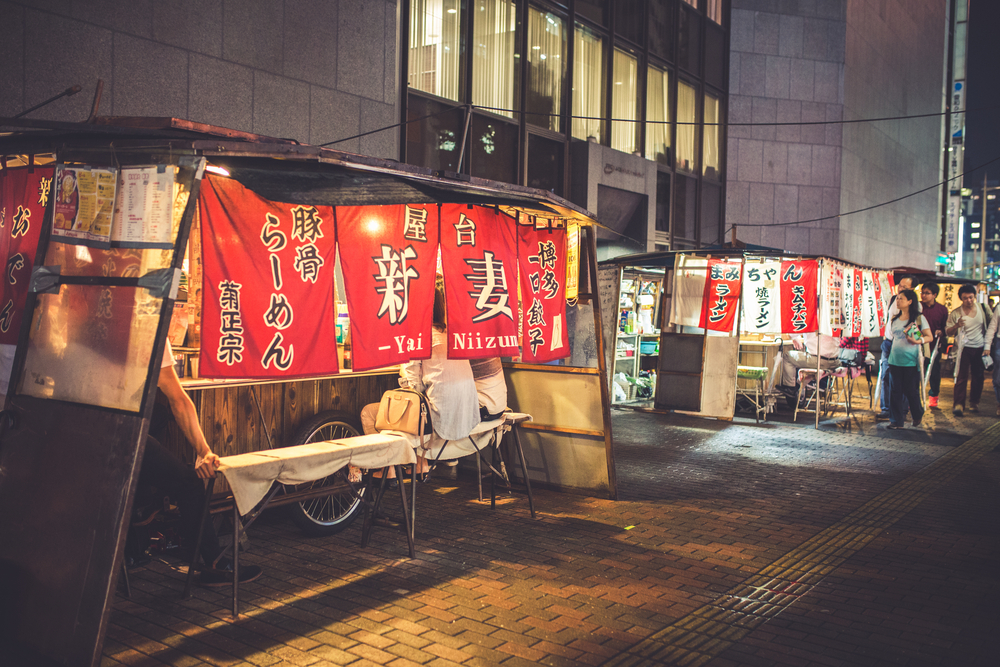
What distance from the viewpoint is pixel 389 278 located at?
634 centimetres

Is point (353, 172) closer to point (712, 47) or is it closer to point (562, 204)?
point (562, 204)

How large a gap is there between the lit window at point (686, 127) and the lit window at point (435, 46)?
898 centimetres

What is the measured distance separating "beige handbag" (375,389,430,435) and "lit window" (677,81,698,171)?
53.4ft

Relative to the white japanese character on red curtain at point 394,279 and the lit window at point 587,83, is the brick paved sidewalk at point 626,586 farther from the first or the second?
the lit window at point 587,83

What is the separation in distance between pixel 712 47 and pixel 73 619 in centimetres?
2288

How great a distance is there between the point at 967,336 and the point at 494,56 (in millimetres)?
10875

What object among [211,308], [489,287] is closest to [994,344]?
[489,287]

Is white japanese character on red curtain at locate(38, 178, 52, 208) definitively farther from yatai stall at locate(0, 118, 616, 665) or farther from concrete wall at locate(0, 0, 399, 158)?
concrete wall at locate(0, 0, 399, 158)

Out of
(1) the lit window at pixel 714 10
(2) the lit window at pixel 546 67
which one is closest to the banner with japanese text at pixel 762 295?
(2) the lit window at pixel 546 67

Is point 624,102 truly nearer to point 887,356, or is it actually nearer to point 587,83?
point 587,83

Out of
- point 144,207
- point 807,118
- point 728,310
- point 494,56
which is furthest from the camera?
point 807,118

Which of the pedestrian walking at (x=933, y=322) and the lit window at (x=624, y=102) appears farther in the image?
the lit window at (x=624, y=102)

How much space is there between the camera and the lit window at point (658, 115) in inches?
771

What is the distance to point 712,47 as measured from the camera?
22.5 metres
